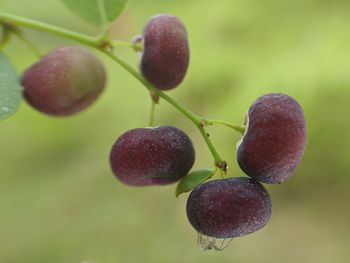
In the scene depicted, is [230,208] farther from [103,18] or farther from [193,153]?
[103,18]

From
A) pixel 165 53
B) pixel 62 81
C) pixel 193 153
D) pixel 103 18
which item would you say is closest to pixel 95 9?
pixel 103 18

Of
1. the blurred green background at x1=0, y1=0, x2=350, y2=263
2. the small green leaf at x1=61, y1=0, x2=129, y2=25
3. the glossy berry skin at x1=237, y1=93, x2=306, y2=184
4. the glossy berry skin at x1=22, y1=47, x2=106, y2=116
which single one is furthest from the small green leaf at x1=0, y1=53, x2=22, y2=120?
the blurred green background at x1=0, y1=0, x2=350, y2=263

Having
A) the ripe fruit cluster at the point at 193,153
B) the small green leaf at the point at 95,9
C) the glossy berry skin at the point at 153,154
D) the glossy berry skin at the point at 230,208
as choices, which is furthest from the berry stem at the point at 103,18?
the glossy berry skin at the point at 230,208

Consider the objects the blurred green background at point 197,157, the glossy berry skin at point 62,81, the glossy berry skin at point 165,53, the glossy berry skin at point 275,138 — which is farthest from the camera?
the blurred green background at point 197,157

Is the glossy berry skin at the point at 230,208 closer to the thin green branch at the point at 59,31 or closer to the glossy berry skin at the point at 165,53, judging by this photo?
the glossy berry skin at the point at 165,53

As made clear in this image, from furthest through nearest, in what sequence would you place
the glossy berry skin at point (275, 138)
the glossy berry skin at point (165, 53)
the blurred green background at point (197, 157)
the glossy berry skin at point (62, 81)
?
the blurred green background at point (197, 157)
the glossy berry skin at point (62, 81)
the glossy berry skin at point (165, 53)
the glossy berry skin at point (275, 138)

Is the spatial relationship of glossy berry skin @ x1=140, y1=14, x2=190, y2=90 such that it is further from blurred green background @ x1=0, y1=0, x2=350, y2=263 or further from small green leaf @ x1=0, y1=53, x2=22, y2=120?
blurred green background @ x1=0, y1=0, x2=350, y2=263
